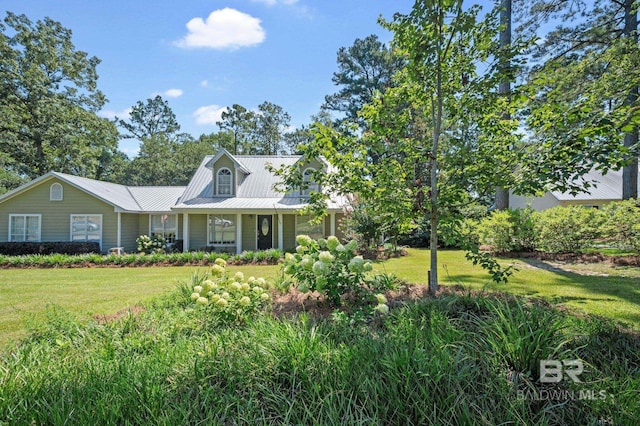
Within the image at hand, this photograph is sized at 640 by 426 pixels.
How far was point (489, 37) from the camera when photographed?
420 centimetres

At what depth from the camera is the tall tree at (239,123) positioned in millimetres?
39125

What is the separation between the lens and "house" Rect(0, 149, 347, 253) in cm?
1529

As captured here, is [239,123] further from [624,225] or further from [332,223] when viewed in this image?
[624,225]

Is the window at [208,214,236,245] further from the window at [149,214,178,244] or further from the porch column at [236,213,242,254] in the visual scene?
the window at [149,214,178,244]

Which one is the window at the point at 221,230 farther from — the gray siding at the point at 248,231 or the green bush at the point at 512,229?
the green bush at the point at 512,229

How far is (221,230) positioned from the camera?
16.2 m

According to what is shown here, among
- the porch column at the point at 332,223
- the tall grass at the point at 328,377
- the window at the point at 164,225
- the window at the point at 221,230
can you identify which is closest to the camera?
the tall grass at the point at 328,377

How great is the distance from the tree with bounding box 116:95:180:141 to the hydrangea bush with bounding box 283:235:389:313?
141ft

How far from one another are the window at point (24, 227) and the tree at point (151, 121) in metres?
26.5

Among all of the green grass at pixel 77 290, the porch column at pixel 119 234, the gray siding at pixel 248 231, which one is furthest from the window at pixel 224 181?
the green grass at pixel 77 290

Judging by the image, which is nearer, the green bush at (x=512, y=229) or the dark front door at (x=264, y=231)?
the green bush at (x=512, y=229)

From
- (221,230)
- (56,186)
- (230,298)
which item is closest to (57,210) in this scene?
(56,186)

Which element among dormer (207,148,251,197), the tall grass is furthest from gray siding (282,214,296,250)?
the tall grass

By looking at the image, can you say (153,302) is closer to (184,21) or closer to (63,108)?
(184,21)
